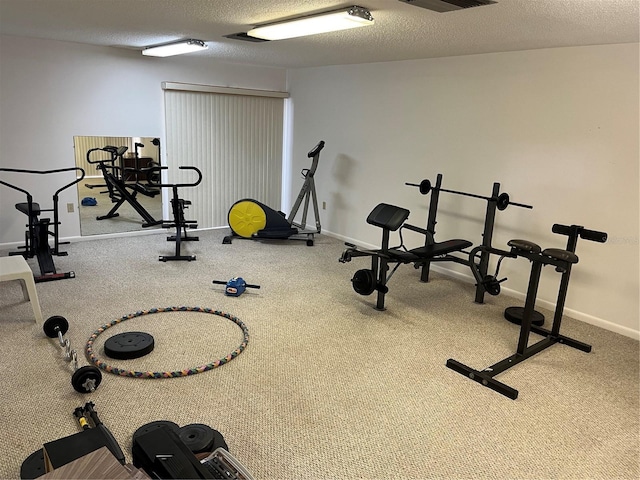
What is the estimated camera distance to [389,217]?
3857 millimetres

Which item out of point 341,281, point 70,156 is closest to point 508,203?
point 341,281

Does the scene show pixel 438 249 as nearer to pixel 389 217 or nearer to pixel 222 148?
pixel 389 217

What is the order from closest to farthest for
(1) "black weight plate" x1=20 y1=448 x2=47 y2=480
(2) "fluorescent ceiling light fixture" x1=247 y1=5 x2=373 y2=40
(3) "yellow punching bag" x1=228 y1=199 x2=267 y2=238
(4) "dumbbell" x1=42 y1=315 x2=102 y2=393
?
1. (1) "black weight plate" x1=20 y1=448 x2=47 y2=480
2. (4) "dumbbell" x1=42 y1=315 x2=102 y2=393
3. (2) "fluorescent ceiling light fixture" x1=247 y1=5 x2=373 y2=40
4. (3) "yellow punching bag" x1=228 y1=199 x2=267 y2=238

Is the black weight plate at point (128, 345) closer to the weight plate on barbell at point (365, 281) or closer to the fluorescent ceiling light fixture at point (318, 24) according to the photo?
the weight plate on barbell at point (365, 281)

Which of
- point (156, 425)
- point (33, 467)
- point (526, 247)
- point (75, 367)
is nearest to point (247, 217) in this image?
point (75, 367)

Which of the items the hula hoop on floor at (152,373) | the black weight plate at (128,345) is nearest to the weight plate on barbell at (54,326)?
the hula hoop on floor at (152,373)

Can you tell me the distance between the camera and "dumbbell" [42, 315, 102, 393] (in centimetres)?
248

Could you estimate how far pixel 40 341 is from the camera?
3094 millimetres

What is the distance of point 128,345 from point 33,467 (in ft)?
3.58

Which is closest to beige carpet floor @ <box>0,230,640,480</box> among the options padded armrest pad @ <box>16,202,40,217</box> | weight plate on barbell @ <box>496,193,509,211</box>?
padded armrest pad @ <box>16,202,40,217</box>

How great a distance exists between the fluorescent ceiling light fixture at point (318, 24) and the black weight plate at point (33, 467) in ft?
9.04

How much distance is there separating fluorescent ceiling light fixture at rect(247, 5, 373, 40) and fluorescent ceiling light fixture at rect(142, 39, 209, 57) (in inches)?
34.6

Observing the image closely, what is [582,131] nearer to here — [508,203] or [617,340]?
[508,203]

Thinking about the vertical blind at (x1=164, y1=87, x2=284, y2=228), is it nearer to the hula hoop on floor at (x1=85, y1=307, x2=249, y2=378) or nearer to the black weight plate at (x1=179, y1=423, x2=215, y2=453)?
the hula hoop on floor at (x1=85, y1=307, x2=249, y2=378)
